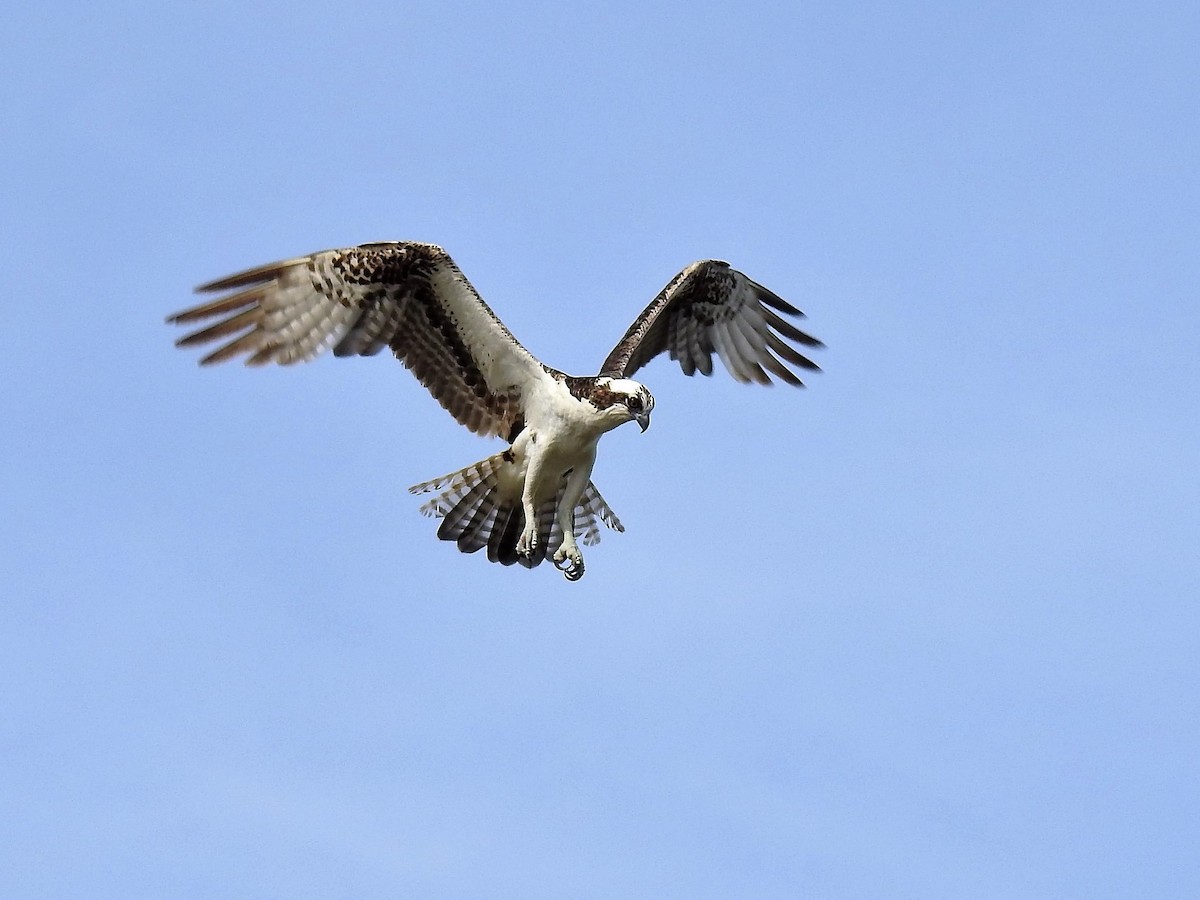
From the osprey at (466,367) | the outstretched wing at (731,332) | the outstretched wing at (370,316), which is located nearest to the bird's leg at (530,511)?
the osprey at (466,367)

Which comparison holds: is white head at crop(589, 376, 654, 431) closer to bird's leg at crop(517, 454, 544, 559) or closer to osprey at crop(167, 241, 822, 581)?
osprey at crop(167, 241, 822, 581)

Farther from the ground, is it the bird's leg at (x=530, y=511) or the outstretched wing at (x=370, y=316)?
the outstretched wing at (x=370, y=316)

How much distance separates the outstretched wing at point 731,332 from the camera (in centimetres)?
1964

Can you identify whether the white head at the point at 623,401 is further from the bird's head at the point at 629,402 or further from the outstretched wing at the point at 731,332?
the outstretched wing at the point at 731,332

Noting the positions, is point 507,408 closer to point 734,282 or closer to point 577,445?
point 577,445

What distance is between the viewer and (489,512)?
58.5 feet

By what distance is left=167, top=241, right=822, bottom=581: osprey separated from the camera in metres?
16.8

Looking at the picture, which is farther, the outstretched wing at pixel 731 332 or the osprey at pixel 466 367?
the outstretched wing at pixel 731 332

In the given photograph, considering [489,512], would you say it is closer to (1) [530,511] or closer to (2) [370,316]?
(1) [530,511]

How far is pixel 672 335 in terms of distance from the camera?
19.8m

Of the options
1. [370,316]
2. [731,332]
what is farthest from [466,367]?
[731,332]

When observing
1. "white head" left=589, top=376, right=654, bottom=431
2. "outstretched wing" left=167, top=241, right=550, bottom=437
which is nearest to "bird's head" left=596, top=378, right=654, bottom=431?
"white head" left=589, top=376, right=654, bottom=431

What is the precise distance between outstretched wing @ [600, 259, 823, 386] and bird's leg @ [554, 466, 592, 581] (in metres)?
2.52

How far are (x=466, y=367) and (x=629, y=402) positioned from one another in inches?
72.1
